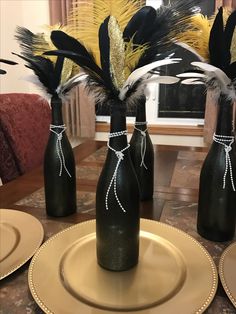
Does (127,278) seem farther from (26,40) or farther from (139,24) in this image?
(26,40)

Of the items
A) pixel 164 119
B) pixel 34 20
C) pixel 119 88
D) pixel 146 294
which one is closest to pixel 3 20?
pixel 34 20

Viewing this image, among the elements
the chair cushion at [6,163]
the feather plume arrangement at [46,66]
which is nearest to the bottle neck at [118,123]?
the feather plume arrangement at [46,66]

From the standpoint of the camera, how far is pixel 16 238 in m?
0.74

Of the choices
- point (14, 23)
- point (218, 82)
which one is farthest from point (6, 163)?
point (14, 23)

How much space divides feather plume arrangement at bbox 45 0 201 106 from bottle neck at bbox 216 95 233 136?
6.5 inches

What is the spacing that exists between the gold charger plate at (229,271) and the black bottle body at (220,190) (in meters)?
0.06

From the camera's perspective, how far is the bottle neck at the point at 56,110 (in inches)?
32.2

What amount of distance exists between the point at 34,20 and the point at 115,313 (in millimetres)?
2786

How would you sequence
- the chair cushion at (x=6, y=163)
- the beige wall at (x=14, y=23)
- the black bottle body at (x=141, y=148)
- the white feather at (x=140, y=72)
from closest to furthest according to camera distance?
1. the white feather at (x=140, y=72)
2. the black bottle body at (x=141, y=148)
3. the chair cushion at (x=6, y=163)
4. the beige wall at (x=14, y=23)

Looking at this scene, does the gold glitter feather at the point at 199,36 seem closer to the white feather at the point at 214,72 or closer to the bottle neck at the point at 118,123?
the white feather at the point at 214,72

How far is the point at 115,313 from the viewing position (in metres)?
0.50

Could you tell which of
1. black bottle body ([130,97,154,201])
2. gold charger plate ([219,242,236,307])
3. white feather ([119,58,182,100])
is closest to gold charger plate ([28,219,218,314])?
gold charger plate ([219,242,236,307])

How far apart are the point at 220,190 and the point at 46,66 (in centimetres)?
53

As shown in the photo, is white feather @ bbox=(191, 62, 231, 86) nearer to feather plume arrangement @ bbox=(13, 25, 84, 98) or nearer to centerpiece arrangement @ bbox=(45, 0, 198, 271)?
centerpiece arrangement @ bbox=(45, 0, 198, 271)
